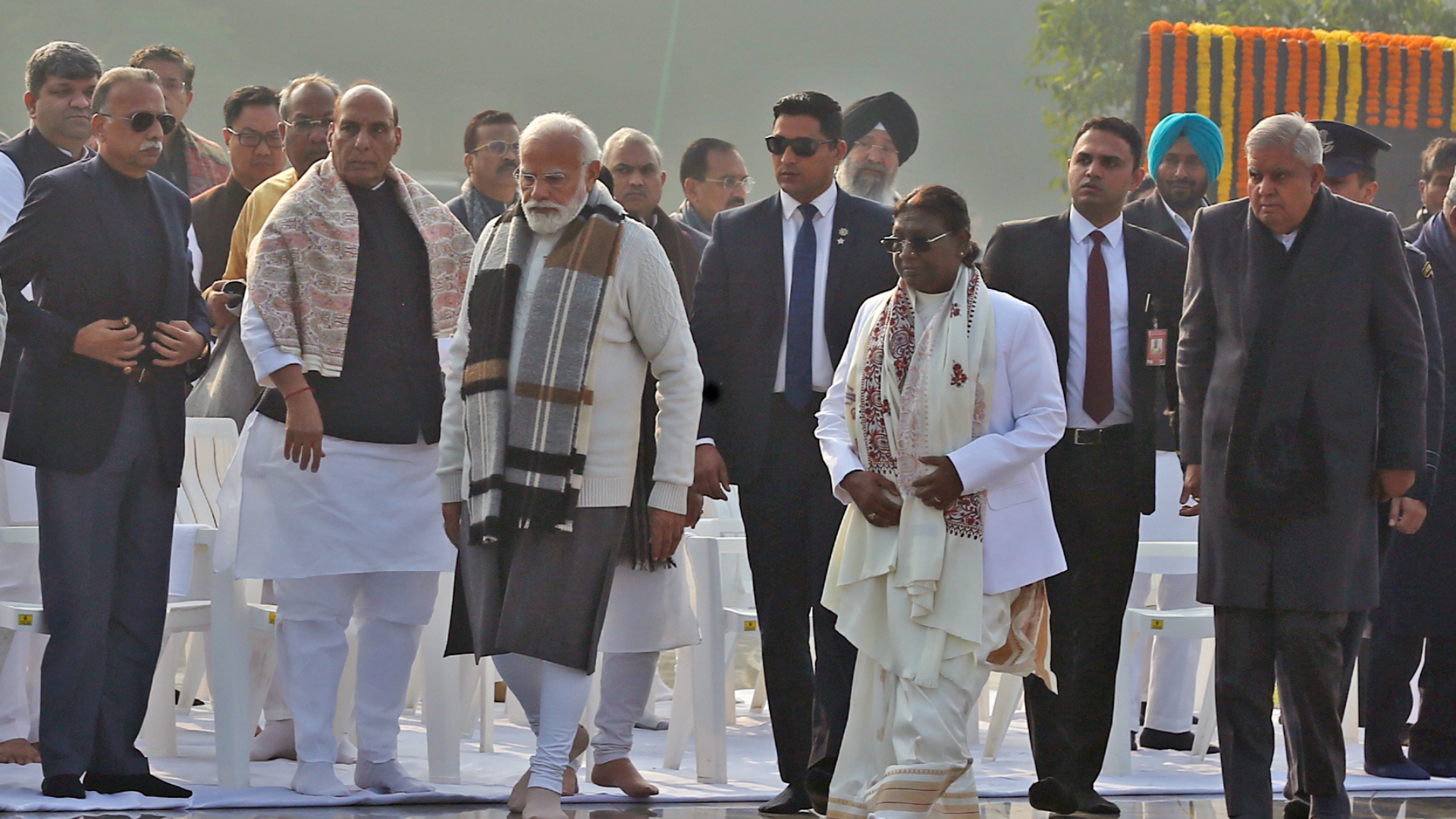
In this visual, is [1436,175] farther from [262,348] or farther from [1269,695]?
[262,348]

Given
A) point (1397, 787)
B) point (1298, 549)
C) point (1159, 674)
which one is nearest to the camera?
point (1298, 549)

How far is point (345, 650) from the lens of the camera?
532 cm

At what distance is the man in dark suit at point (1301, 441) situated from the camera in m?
4.86

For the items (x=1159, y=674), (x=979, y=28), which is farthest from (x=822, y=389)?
(x=979, y=28)

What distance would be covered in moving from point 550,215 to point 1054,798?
2.07 meters

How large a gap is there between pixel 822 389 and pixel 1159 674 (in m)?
2.11

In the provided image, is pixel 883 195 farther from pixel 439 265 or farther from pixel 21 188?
pixel 21 188

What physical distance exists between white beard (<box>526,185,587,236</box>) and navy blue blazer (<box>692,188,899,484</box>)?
0.59 metres

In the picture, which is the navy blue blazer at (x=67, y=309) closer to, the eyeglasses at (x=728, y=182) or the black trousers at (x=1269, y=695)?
the black trousers at (x=1269, y=695)

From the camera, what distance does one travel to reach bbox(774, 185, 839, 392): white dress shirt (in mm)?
5301

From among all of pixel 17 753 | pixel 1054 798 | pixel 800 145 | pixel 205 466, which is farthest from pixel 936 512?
pixel 17 753

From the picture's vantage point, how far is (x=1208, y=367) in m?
5.10

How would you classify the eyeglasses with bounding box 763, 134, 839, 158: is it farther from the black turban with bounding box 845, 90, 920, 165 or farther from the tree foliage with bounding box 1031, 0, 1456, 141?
→ the tree foliage with bounding box 1031, 0, 1456, 141

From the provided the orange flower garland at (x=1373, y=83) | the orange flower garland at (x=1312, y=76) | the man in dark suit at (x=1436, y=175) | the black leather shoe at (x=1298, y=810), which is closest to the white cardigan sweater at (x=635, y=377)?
the black leather shoe at (x=1298, y=810)
